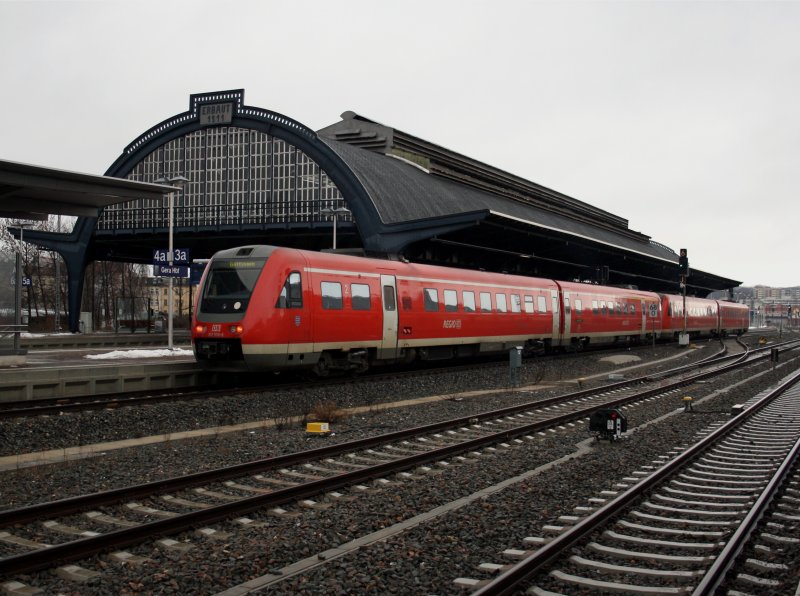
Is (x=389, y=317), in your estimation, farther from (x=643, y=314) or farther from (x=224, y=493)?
(x=643, y=314)

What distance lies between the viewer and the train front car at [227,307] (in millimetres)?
15953

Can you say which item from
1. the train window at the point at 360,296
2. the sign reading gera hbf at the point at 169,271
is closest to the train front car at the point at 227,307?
the train window at the point at 360,296

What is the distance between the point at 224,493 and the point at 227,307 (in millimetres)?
8623

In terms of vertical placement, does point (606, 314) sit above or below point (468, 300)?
below

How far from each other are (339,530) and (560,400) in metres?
10.7

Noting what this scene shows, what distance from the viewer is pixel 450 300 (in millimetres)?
22703

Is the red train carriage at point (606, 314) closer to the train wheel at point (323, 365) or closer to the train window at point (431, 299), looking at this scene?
the train window at point (431, 299)

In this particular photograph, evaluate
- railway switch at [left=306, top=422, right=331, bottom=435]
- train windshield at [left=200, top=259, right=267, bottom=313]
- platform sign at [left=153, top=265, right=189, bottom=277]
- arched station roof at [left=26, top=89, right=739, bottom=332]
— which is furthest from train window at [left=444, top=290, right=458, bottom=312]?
arched station roof at [left=26, top=89, right=739, bottom=332]

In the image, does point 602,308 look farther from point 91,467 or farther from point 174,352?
point 91,467

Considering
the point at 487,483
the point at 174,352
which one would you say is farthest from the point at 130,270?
the point at 487,483

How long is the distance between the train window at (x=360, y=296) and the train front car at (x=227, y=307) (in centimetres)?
281

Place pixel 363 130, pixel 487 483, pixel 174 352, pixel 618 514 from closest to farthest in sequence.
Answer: pixel 618 514 → pixel 487 483 → pixel 174 352 → pixel 363 130

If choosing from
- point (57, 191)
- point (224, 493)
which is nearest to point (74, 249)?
point (57, 191)

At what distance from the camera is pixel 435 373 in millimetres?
22125
